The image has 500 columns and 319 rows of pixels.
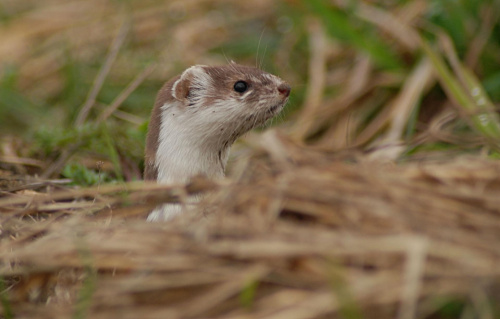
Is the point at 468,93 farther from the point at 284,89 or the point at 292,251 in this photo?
the point at 292,251

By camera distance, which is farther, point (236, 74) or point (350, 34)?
point (350, 34)

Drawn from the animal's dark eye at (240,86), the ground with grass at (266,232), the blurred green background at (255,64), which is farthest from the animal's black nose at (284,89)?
the ground with grass at (266,232)

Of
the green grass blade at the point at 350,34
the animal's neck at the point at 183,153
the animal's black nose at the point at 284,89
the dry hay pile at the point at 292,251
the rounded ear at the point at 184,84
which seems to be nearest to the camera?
the dry hay pile at the point at 292,251

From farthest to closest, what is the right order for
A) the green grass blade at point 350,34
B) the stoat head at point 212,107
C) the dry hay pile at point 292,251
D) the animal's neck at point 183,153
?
1. the green grass blade at point 350,34
2. the stoat head at point 212,107
3. the animal's neck at point 183,153
4. the dry hay pile at point 292,251

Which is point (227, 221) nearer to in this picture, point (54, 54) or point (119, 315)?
point (119, 315)

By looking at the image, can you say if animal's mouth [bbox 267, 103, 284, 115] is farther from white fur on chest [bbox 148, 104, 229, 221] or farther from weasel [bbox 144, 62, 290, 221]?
white fur on chest [bbox 148, 104, 229, 221]

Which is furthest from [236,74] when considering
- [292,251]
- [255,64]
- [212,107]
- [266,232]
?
[292,251]

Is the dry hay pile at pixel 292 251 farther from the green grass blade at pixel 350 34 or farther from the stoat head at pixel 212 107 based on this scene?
the green grass blade at pixel 350 34
